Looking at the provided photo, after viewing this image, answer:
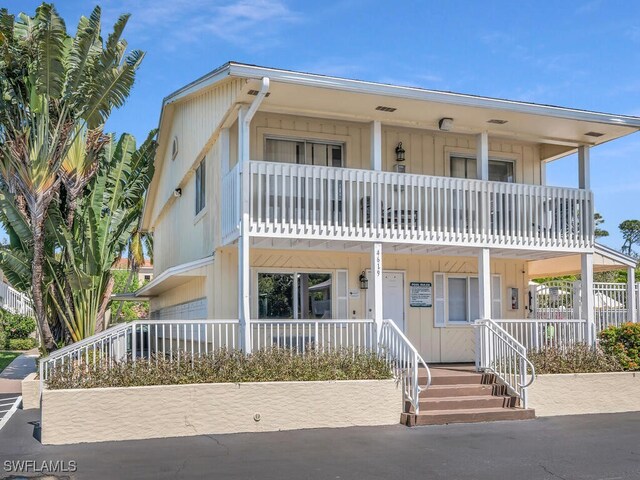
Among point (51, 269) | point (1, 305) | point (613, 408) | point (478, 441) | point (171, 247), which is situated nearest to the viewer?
point (478, 441)

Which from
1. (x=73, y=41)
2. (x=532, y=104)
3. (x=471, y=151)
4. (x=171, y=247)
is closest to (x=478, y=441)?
(x=532, y=104)

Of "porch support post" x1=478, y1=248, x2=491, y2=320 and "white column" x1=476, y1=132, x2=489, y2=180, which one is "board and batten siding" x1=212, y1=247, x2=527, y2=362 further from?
"white column" x1=476, y1=132, x2=489, y2=180

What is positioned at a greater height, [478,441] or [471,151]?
[471,151]

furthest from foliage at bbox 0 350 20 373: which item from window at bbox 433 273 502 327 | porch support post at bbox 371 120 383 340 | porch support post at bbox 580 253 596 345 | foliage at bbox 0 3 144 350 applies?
porch support post at bbox 580 253 596 345

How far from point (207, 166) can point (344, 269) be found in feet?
12.9

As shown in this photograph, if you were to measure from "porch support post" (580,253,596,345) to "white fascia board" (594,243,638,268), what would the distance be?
816 mm

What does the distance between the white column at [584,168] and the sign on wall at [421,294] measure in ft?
13.4

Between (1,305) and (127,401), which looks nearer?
(127,401)

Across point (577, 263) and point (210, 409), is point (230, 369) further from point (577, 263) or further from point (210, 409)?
point (577, 263)

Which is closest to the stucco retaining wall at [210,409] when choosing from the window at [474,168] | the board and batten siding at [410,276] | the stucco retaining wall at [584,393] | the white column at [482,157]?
the stucco retaining wall at [584,393]

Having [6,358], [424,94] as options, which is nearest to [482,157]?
[424,94]

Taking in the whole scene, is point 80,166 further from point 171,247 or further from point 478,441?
point 478,441

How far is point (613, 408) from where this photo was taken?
13852mm

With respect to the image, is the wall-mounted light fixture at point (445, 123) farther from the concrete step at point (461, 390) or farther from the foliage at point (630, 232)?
the foliage at point (630, 232)
